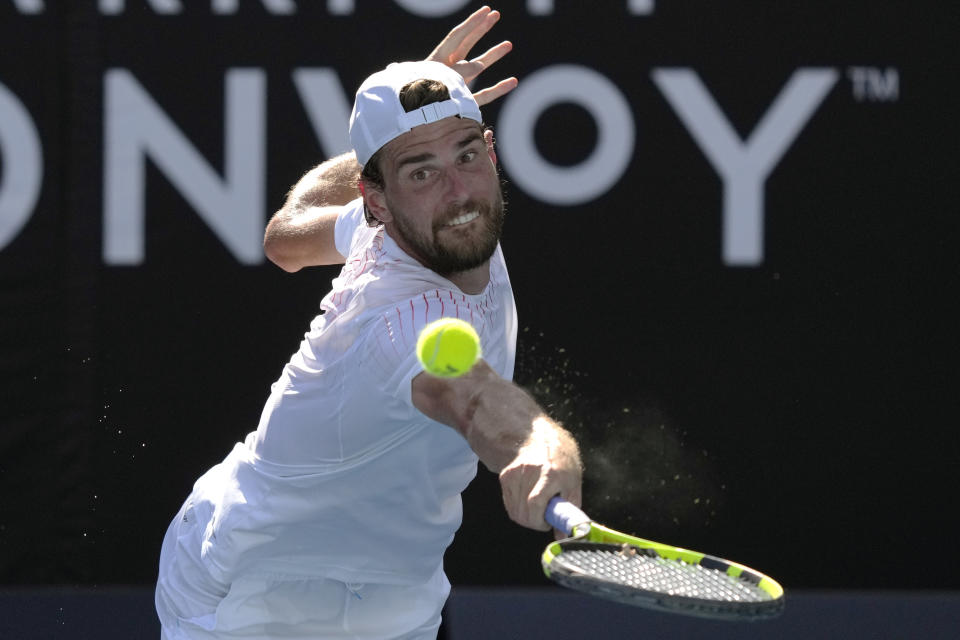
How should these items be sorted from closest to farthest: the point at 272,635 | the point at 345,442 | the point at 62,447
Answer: the point at 345,442 < the point at 272,635 < the point at 62,447

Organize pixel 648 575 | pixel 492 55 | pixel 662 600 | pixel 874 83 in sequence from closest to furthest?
pixel 662 600
pixel 648 575
pixel 492 55
pixel 874 83

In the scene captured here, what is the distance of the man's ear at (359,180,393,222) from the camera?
279 cm

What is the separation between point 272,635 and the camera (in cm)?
282

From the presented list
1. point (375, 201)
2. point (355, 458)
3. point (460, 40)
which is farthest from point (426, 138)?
point (460, 40)

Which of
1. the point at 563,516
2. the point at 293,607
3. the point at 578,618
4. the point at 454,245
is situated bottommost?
the point at 578,618

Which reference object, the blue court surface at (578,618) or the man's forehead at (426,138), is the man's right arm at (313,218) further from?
the blue court surface at (578,618)

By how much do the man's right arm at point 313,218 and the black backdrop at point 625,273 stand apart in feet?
3.18

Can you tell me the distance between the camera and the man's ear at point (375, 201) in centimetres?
279

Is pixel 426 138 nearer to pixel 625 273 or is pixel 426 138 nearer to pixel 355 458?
pixel 355 458

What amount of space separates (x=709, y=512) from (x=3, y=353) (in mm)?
2119

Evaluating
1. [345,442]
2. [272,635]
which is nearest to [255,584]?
[272,635]

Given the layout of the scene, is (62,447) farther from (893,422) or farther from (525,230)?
(893,422)

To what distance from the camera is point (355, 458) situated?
2.64 meters

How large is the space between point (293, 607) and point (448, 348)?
1054 millimetres
